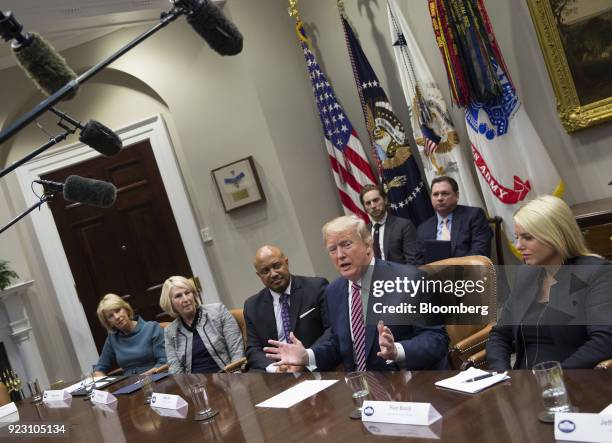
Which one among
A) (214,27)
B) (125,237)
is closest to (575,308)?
(214,27)

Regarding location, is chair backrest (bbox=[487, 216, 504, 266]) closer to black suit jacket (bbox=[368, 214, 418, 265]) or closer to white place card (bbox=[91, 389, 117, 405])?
black suit jacket (bbox=[368, 214, 418, 265])

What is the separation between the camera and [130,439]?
274cm

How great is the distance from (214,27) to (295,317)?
8.42ft

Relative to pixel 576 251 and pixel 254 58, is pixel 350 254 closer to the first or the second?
pixel 576 251

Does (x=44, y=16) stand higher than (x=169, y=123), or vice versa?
(x=44, y=16)

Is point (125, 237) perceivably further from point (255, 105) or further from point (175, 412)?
point (175, 412)

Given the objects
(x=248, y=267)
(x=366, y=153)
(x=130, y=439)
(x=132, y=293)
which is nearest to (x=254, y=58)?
(x=366, y=153)

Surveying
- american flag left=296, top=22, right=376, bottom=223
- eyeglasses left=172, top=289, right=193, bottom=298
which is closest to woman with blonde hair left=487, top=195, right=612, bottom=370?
eyeglasses left=172, top=289, right=193, bottom=298

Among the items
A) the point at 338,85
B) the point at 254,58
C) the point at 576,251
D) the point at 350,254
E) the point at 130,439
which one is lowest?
the point at 130,439

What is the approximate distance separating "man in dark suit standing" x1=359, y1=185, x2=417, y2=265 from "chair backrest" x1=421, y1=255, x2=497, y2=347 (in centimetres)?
160

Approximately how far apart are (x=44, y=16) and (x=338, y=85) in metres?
2.66

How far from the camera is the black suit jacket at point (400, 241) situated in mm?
5312

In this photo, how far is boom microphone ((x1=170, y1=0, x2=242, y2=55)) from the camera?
1799 mm

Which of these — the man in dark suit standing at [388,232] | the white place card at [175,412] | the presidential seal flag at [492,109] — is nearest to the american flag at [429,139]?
the presidential seal flag at [492,109]
